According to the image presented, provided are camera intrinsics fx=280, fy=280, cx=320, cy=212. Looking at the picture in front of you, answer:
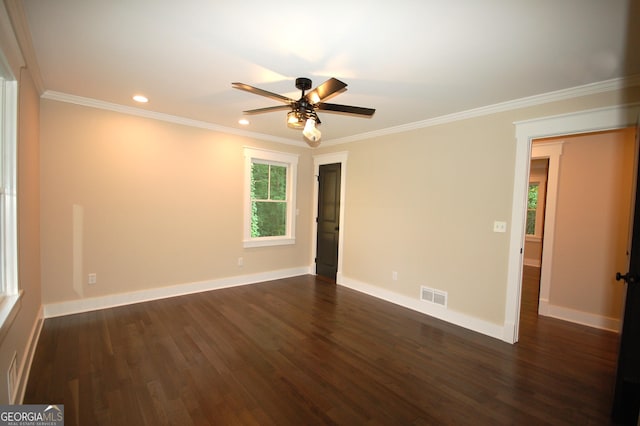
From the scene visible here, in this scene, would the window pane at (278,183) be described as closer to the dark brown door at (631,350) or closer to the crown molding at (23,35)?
the crown molding at (23,35)

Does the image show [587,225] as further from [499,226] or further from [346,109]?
[346,109]

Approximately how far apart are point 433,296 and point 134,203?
4159mm

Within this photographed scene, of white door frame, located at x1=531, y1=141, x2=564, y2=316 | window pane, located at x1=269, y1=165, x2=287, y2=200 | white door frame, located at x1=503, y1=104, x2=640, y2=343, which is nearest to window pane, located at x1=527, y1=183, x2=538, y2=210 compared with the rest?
white door frame, located at x1=531, y1=141, x2=564, y2=316

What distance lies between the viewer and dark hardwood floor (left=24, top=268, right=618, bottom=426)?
1.94 metres

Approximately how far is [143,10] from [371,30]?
1.43 m

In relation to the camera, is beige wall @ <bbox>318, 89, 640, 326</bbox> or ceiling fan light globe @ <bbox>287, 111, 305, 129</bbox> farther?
beige wall @ <bbox>318, 89, 640, 326</bbox>

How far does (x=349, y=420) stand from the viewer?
186 cm

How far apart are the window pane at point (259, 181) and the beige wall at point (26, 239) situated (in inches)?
105

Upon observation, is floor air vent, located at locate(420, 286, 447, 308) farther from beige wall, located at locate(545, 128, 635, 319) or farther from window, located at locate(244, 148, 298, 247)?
window, located at locate(244, 148, 298, 247)

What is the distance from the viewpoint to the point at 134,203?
147 inches

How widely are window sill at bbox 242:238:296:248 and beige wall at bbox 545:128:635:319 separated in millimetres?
4067

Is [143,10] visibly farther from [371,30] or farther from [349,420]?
[349,420]

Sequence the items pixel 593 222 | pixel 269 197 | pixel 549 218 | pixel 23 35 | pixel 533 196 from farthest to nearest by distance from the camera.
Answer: pixel 533 196
pixel 269 197
pixel 549 218
pixel 593 222
pixel 23 35

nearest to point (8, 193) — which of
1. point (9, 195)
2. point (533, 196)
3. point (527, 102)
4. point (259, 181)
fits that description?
point (9, 195)
